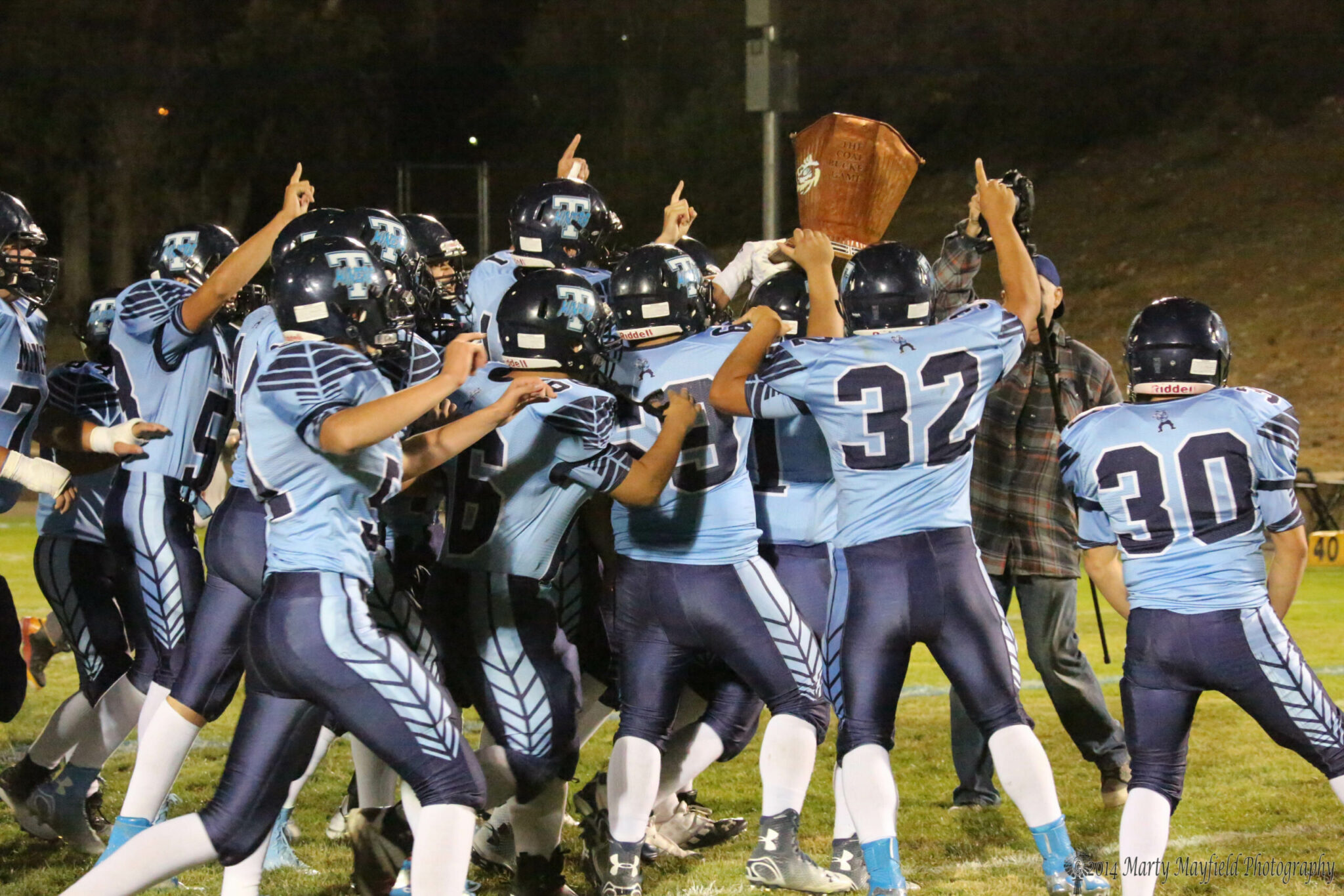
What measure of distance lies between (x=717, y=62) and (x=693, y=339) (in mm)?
26583

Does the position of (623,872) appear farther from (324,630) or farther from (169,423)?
(169,423)

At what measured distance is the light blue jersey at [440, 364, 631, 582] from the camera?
4055 mm

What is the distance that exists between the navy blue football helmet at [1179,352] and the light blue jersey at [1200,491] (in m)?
0.07

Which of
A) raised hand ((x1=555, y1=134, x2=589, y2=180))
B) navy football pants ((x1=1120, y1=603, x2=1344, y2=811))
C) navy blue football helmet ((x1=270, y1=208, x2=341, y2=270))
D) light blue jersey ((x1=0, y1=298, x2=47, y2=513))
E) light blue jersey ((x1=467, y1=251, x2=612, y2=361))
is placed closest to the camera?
navy football pants ((x1=1120, y1=603, x2=1344, y2=811))

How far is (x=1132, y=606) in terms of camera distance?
Result: 4.10 metres

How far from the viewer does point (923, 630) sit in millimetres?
4199

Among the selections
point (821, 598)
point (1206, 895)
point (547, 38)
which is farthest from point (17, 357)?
point (547, 38)

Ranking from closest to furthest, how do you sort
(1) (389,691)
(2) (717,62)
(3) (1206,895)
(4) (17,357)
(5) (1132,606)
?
(1) (389,691)
(5) (1132,606)
(3) (1206,895)
(4) (17,357)
(2) (717,62)

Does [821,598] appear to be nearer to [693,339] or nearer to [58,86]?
[693,339]

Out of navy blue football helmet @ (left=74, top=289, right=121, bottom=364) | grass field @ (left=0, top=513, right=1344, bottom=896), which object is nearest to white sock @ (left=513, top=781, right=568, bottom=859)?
grass field @ (left=0, top=513, right=1344, bottom=896)

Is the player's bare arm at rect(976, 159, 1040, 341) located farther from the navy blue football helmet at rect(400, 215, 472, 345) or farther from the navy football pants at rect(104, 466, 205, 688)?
the navy football pants at rect(104, 466, 205, 688)

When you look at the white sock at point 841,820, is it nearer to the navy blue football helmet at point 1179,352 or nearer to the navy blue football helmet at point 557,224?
the navy blue football helmet at point 1179,352

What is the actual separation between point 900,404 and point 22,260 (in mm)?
2937

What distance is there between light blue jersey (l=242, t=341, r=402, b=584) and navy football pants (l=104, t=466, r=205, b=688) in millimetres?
1651
